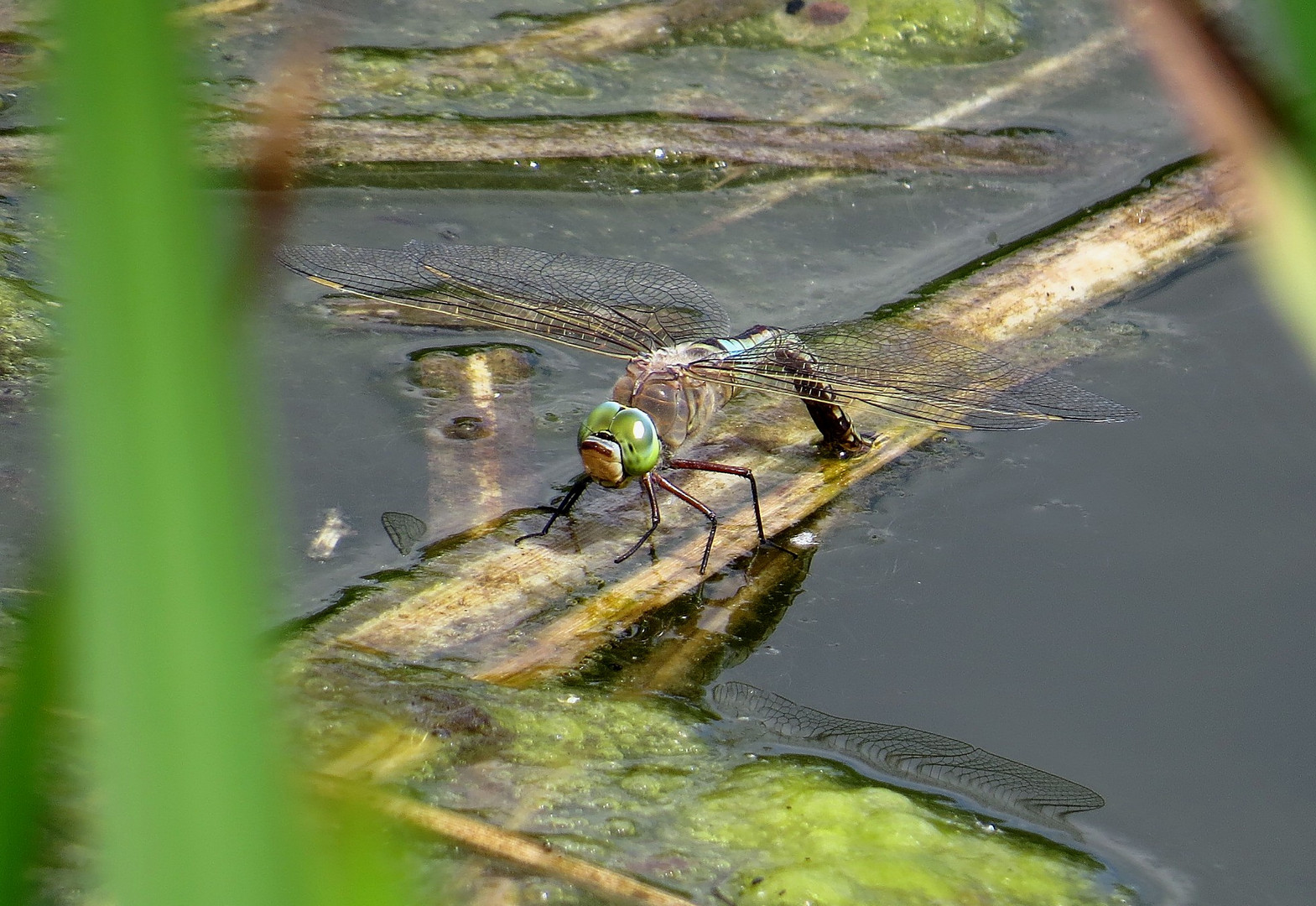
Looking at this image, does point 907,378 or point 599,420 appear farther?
point 907,378

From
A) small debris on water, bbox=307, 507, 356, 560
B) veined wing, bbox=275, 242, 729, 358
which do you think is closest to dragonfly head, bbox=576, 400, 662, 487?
veined wing, bbox=275, 242, 729, 358

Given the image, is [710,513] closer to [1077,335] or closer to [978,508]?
[978,508]

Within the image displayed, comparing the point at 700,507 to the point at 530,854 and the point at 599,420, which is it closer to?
the point at 599,420

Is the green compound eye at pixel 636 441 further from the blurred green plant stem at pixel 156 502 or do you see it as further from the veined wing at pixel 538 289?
the blurred green plant stem at pixel 156 502

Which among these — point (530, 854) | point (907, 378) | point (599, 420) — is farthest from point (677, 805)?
point (907, 378)

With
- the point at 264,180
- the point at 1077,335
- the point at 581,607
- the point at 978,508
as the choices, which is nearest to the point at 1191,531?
the point at 978,508

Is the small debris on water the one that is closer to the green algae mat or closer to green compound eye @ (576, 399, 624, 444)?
the green algae mat
